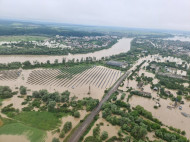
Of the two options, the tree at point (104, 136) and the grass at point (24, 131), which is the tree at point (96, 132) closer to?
the tree at point (104, 136)

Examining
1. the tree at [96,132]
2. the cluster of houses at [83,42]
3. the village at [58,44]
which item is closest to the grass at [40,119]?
the tree at [96,132]

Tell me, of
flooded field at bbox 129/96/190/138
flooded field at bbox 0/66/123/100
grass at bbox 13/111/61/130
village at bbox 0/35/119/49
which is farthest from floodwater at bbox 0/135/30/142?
village at bbox 0/35/119/49

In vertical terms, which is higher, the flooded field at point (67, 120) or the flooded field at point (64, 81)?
the flooded field at point (64, 81)

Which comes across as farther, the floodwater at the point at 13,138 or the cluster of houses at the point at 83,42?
the cluster of houses at the point at 83,42

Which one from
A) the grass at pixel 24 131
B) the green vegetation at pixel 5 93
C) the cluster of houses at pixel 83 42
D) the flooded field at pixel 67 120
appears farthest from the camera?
the cluster of houses at pixel 83 42

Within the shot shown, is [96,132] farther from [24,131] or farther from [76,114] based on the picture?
[24,131]

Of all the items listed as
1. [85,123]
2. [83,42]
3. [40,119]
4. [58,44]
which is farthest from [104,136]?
[83,42]

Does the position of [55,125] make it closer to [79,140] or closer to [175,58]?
[79,140]

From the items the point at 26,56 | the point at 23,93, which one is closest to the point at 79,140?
the point at 23,93
